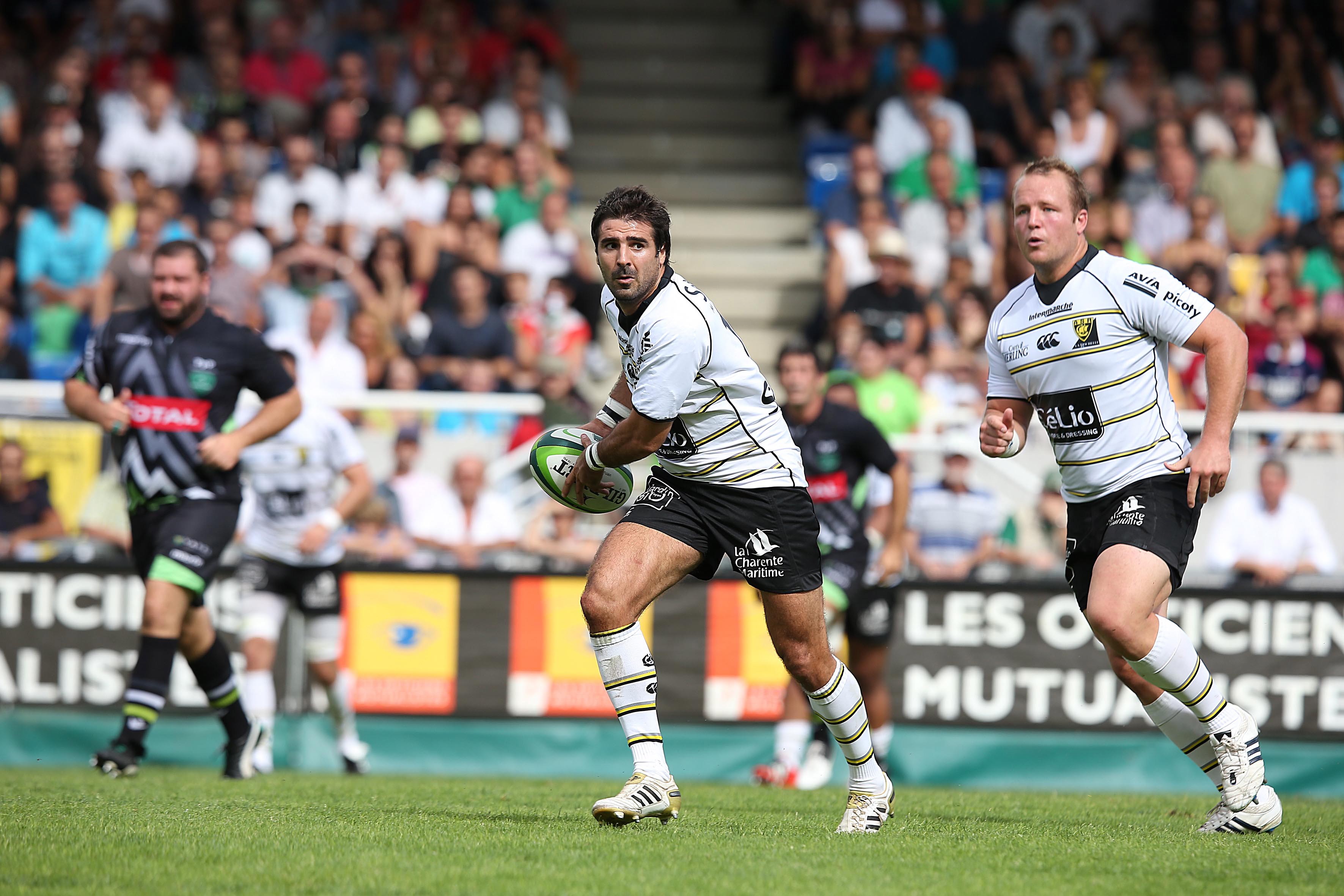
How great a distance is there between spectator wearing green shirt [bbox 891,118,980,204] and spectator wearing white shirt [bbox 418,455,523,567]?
21.3 feet

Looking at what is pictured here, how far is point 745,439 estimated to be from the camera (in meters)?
6.29

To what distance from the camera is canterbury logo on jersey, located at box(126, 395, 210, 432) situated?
836 cm

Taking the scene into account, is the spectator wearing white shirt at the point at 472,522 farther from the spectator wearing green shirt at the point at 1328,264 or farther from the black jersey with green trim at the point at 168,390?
the spectator wearing green shirt at the point at 1328,264

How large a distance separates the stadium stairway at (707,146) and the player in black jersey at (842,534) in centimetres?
567

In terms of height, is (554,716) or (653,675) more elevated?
(653,675)

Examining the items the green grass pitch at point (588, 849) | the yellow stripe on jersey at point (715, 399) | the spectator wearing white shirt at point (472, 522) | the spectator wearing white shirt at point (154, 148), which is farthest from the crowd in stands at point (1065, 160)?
the spectator wearing white shirt at point (154, 148)

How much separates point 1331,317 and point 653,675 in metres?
10.8

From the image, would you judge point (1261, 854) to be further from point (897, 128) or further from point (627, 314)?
point (897, 128)

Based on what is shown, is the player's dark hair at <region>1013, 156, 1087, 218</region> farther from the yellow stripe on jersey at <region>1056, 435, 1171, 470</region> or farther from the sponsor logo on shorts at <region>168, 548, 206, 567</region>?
the sponsor logo on shorts at <region>168, 548, 206, 567</region>

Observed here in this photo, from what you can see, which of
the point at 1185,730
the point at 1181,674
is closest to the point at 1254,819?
the point at 1185,730

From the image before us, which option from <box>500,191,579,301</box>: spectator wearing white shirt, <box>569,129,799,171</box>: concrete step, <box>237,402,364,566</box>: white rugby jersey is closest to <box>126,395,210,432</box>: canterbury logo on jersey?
<box>237,402,364,566</box>: white rugby jersey

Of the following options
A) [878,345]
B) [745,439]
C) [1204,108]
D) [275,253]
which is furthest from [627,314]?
[1204,108]

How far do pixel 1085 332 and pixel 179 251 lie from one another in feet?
15.5

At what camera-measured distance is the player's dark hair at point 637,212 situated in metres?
5.97
